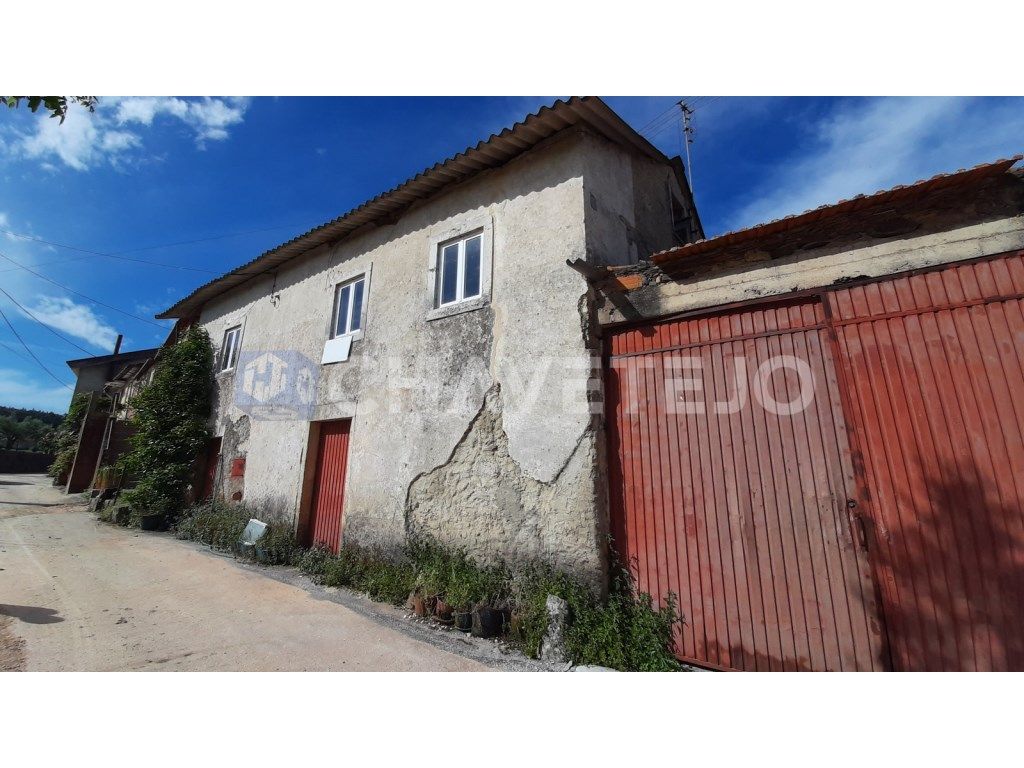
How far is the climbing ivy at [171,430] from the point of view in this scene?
32.2ft

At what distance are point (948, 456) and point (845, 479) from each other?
63 cm

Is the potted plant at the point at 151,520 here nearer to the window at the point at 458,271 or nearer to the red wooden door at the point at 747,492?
the window at the point at 458,271

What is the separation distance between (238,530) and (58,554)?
7.92 feet

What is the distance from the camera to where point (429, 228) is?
6758mm

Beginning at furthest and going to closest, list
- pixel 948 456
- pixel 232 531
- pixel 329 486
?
pixel 232 531
pixel 329 486
pixel 948 456

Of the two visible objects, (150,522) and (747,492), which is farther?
(150,522)

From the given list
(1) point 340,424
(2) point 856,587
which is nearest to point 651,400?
(2) point 856,587

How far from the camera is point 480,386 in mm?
5414

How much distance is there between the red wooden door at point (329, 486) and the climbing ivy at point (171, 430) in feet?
15.6

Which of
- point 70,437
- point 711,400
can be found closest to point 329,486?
point 711,400

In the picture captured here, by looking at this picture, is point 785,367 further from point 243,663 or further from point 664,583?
point 243,663

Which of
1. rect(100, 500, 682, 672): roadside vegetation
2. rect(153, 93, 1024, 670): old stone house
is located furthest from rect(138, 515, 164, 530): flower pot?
rect(153, 93, 1024, 670): old stone house

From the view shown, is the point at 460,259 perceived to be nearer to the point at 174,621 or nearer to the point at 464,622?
the point at 464,622

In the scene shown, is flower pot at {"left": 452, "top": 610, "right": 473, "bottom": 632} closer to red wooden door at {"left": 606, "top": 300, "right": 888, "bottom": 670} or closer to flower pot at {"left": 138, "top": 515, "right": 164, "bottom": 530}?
red wooden door at {"left": 606, "top": 300, "right": 888, "bottom": 670}
